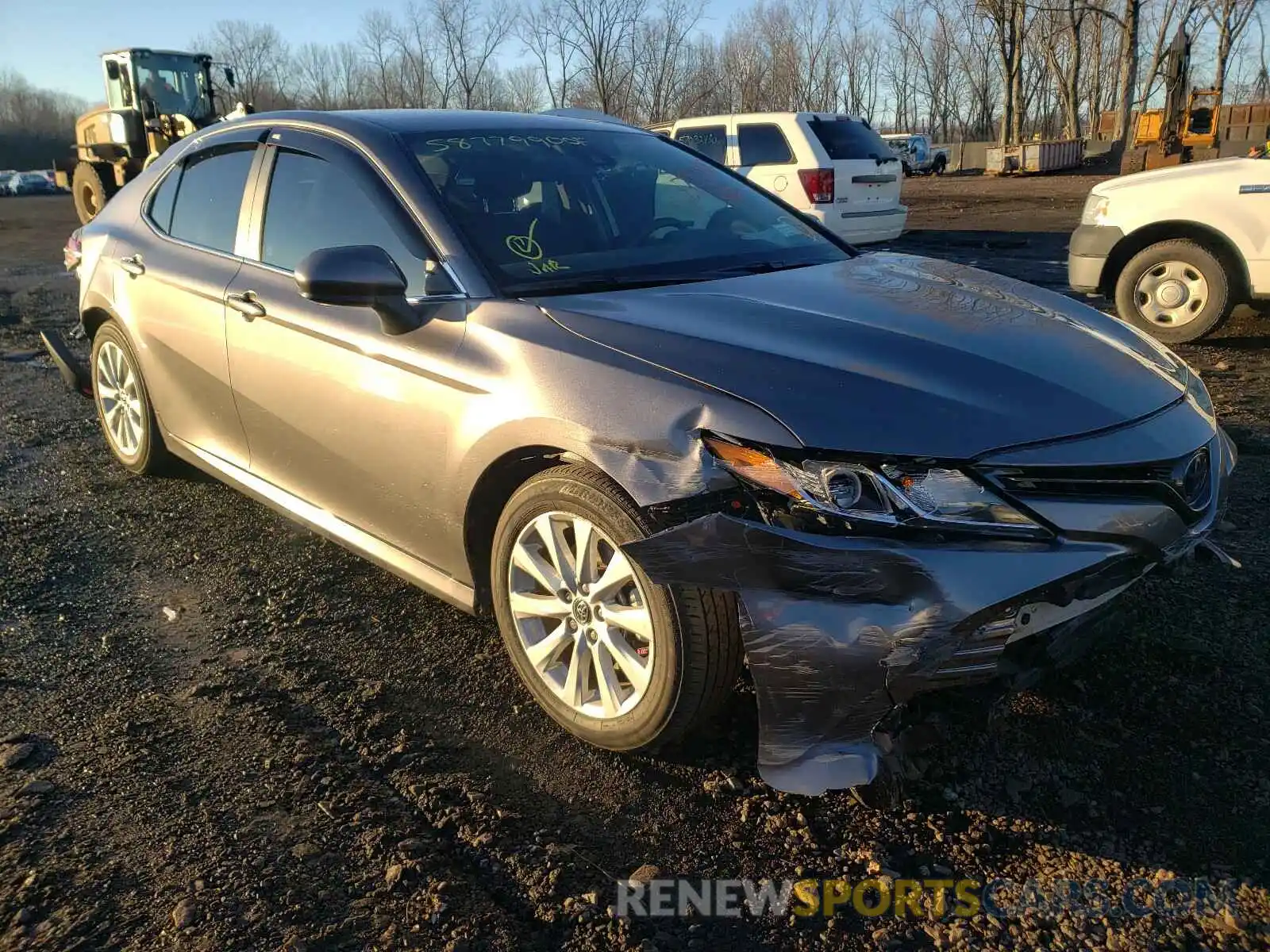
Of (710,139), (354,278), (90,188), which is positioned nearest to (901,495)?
(354,278)

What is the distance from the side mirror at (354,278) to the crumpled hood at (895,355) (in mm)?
466

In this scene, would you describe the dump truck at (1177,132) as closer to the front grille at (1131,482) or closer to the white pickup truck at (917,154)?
the white pickup truck at (917,154)

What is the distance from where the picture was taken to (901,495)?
2.09m

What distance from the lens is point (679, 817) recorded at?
2.38 m

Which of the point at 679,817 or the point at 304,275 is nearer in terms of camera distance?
the point at 679,817

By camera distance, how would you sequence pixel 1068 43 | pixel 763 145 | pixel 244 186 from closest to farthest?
pixel 244 186
pixel 763 145
pixel 1068 43

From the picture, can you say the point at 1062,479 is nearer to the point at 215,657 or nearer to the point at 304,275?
the point at 304,275

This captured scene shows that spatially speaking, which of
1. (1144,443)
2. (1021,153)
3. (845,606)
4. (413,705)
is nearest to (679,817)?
(845,606)

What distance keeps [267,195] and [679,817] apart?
106 inches

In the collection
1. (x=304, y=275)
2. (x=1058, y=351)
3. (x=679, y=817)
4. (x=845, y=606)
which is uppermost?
(x=304, y=275)

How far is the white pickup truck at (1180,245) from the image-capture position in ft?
21.5

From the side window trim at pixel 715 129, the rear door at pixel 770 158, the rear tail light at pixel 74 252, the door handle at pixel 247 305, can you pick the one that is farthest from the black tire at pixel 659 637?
the side window trim at pixel 715 129

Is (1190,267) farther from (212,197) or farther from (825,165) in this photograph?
(212,197)

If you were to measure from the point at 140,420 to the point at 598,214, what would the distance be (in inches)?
104
